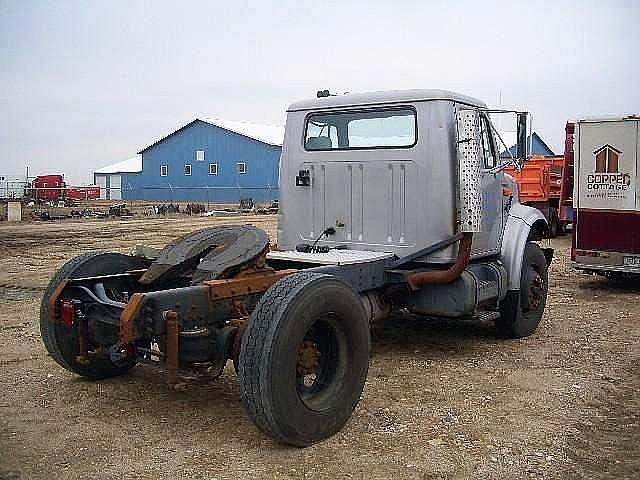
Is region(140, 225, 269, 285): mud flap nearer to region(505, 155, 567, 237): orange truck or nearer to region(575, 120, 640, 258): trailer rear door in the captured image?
region(575, 120, 640, 258): trailer rear door

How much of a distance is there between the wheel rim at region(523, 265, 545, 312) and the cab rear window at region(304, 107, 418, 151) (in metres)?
2.22

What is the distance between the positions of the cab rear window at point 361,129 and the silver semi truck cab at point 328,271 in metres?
0.01

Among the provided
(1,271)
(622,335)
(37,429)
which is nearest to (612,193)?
(622,335)

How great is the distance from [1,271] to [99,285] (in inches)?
340

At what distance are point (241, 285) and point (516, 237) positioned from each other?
3581 millimetres

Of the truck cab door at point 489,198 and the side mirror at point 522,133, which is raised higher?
the side mirror at point 522,133

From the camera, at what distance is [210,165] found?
52.0 metres

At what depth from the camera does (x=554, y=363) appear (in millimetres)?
6777

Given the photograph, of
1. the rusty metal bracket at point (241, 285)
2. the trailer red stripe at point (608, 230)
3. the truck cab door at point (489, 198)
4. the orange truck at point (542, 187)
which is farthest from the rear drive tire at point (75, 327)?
the orange truck at point (542, 187)

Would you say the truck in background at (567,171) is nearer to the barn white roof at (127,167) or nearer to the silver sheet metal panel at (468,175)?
the silver sheet metal panel at (468,175)

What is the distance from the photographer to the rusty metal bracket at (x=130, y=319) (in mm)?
4508

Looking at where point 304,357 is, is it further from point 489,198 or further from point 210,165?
point 210,165

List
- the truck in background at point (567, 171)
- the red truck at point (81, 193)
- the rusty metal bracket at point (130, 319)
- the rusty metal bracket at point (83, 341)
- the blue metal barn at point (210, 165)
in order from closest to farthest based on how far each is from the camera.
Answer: the rusty metal bracket at point (130, 319) < the rusty metal bracket at point (83, 341) < the truck in background at point (567, 171) < the red truck at point (81, 193) < the blue metal barn at point (210, 165)

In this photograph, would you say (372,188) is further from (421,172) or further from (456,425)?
(456,425)
